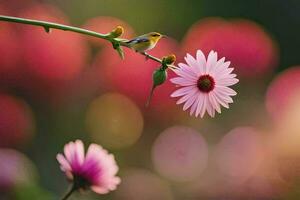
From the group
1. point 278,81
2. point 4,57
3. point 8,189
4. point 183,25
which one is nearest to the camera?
point 8,189

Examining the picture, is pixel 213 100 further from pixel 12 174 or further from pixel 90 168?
pixel 12 174

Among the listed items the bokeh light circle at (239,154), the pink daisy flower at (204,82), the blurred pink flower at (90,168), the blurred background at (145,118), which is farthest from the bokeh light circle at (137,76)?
the pink daisy flower at (204,82)

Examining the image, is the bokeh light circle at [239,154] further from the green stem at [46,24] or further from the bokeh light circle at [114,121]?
the green stem at [46,24]

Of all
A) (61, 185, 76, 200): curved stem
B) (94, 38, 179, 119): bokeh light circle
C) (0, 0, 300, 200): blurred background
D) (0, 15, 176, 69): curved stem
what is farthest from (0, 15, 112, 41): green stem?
(94, 38, 179, 119): bokeh light circle

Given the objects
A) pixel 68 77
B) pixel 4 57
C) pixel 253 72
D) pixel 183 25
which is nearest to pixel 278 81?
pixel 253 72

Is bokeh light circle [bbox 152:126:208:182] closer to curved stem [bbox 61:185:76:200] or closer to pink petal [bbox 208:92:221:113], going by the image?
curved stem [bbox 61:185:76:200]

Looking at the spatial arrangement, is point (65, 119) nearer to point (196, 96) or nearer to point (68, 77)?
point (68, 77)
